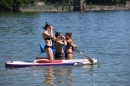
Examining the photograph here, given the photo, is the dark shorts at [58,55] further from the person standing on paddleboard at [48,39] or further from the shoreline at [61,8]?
the shoreline at [61,8]

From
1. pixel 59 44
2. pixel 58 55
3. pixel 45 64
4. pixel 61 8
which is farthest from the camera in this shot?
pixel 61 8

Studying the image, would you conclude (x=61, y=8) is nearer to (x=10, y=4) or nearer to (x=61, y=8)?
(x=61, y=8)

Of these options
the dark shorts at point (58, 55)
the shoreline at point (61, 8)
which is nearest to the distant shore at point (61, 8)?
the shoreline at point (61, 8)

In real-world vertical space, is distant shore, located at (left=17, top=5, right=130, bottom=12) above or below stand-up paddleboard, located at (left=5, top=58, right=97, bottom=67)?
below

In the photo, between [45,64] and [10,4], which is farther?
[10,4]

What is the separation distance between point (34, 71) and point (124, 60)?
555 centimetres

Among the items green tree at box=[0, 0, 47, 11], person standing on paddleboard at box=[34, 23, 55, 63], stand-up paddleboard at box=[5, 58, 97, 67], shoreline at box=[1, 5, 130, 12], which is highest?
person standing on paddleboard at box=[34, 23, 55, 63]

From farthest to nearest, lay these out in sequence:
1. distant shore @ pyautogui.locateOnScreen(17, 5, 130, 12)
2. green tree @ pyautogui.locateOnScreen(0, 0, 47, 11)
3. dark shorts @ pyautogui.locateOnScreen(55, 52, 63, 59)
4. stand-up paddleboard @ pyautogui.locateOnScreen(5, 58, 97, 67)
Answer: distant shore @ pyautogui.locateOnScreen(17, 5, 130, 12) < green tree @ pyautogui.locateOnScreen(0, 0, 47, 11) < dark shorts @ pyautogui.locateOnScreen(55, 52, 63, 59) < stand-up paddleboard @ pyautogui.locateOnScreen(5, 58, 97, 67)

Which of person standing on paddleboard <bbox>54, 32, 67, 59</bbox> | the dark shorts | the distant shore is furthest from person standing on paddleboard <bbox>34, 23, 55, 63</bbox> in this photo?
the distant shore

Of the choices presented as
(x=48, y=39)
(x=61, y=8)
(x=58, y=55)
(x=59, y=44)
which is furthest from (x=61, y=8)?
(x=48, y=39)

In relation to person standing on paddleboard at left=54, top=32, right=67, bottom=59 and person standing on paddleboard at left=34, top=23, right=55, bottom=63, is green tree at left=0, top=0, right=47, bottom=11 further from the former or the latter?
person standing on paddleboard at left=34, top=23, right=55, bottom=63

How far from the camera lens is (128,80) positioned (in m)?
18.2

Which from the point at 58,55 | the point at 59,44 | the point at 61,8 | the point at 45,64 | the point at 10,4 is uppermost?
the point at 59,44

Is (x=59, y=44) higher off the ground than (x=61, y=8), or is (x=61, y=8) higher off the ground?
(x=59, y=44)
